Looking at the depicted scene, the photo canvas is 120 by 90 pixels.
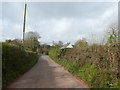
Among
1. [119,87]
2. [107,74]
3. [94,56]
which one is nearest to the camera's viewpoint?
[119,87]

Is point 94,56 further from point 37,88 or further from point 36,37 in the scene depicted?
point 36,37

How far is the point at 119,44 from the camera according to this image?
11477mm

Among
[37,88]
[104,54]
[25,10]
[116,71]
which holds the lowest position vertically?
[37,88]

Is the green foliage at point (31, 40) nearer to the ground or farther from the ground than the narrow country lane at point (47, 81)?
farther from the ground

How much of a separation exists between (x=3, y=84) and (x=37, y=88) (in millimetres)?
1711

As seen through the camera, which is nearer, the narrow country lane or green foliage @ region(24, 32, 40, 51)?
the narrow country lane

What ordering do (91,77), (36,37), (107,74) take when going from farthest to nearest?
(36,37)
(91,77)
(107,74)

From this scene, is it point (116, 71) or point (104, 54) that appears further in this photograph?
point (104, 54)

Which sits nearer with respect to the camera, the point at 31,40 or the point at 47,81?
the point at 47,81

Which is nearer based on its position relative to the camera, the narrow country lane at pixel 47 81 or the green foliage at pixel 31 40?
the narrow country lane at pixel 47 81

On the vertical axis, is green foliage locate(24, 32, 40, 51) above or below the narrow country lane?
above

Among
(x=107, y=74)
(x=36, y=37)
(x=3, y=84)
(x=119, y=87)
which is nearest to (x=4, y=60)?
(x=3, y=84)

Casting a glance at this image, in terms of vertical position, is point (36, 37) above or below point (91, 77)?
above

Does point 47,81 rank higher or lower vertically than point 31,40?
lower
